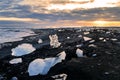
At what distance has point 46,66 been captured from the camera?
83.5 ft

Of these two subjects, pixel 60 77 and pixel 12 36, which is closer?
pixel 60 77

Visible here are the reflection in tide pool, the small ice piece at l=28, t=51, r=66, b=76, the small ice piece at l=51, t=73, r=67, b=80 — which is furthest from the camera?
the reflection in tide pool

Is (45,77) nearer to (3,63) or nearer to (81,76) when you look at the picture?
(81,76)

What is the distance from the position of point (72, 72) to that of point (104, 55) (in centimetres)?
546

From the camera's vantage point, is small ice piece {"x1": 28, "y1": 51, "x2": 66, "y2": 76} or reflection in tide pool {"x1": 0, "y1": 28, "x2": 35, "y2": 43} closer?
small ice piece {"x1": 28, "y1": 51, "x2": 66, "y2": 76}

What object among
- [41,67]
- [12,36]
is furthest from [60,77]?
[12,36]

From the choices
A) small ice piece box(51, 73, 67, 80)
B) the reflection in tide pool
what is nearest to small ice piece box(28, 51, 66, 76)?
small ice piece box(51, 73, 67, 80)

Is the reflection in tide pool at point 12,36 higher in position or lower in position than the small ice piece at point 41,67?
lower

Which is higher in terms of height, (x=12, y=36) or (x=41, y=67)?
(x=41, y=67)

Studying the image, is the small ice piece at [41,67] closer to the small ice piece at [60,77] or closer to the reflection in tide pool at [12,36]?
the small ice piece at [60,77]

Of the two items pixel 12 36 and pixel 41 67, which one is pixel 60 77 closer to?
pixel 41 67

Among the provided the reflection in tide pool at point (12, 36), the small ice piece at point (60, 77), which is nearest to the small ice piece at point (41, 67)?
the small ice piece at point (60, 77)

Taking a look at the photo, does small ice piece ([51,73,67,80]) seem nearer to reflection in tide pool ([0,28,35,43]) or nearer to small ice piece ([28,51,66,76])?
small ice piece ([28,51,66,76])

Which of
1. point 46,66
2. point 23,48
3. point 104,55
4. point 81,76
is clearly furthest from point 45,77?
point 104,55
